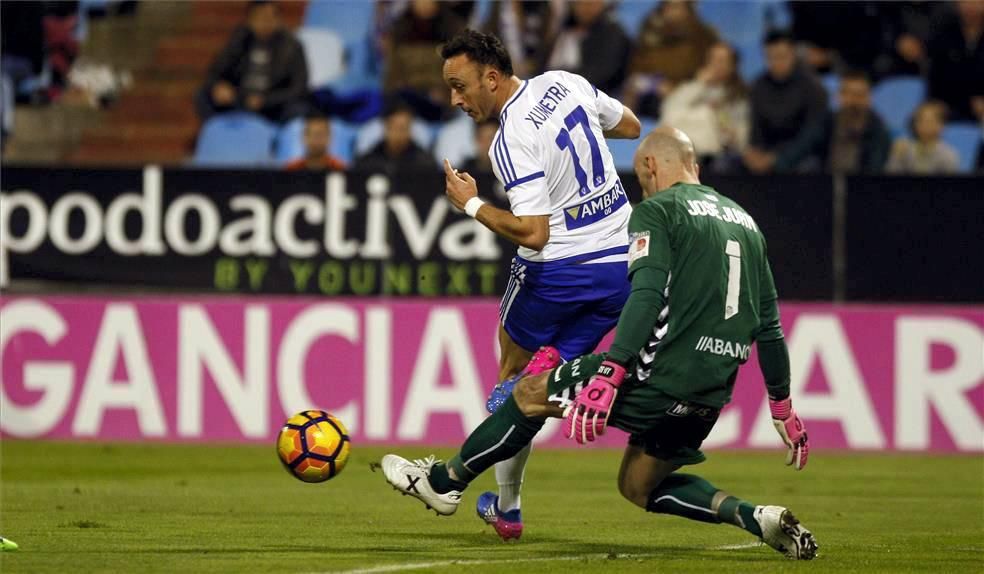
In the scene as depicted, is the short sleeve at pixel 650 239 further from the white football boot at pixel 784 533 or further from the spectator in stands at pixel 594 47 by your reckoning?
the spectator in stands at pixel 594 47

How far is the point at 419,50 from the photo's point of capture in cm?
1703

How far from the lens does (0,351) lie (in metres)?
14.2

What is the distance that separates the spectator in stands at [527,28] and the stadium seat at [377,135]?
3.56 ft

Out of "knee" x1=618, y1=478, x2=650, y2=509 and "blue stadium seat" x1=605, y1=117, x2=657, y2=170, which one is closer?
"knee" x1=618, y1=478, x2=650, y2=509

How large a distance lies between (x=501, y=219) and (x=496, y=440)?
96 centimetres

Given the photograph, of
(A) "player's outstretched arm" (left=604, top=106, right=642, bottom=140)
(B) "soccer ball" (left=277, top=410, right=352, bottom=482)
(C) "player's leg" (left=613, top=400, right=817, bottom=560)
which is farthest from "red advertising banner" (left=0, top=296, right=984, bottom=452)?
(C) "player's leg" (left=613, top=400, right=817, bottom=560)

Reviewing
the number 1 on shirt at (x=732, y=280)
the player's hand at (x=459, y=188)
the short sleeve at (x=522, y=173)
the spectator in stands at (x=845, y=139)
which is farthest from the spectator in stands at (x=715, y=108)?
the number 1 on shirt at (x=732, y=280)

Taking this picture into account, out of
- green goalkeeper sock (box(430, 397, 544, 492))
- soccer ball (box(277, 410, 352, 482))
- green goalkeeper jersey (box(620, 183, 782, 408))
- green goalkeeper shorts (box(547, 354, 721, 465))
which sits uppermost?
green goalkeeper jersey (box(620, 183, 782, 408))

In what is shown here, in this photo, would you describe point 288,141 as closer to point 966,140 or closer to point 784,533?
point 966,140

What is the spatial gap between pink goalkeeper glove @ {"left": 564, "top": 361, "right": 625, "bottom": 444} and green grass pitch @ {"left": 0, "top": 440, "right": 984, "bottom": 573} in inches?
22.3

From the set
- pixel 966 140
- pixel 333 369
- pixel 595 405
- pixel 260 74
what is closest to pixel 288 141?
pixel 260 74

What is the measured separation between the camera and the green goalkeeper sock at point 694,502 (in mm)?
6973

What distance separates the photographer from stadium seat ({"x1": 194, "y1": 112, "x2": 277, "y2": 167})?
1680 centimetres

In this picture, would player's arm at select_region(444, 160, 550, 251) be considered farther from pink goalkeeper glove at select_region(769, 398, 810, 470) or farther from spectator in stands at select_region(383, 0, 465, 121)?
spectator in stands at select_region(383, 0, 465, 121)
